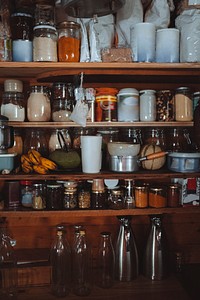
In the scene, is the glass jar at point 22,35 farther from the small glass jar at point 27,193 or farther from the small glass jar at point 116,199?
the small glass jar at point 116,199

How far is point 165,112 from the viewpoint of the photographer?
66.5 inches

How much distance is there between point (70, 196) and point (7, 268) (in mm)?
459

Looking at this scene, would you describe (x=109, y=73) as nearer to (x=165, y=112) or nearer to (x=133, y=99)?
(x=133, y=99)

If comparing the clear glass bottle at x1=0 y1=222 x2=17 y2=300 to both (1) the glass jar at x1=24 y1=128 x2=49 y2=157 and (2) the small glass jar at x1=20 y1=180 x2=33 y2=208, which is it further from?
(1) the glass jar at x1=24 y1=128 x2=49 y2=157

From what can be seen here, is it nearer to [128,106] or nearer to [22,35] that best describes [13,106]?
[22,35]

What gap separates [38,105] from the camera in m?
1.64

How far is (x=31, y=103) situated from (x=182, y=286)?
3.73 ft

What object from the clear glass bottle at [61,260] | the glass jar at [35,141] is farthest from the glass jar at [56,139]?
the clear glass bottle at [61,260]

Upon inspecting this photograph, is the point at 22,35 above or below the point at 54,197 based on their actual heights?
above

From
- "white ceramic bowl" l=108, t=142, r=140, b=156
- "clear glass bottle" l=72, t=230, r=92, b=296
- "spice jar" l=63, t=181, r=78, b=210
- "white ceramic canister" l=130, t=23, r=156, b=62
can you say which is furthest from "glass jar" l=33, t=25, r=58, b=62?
"clear glass bottle" l=72, t=230, r=92, b=296

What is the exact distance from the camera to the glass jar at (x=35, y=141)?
5.68 ft

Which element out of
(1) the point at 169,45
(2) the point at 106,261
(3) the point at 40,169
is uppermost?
(1) the point at 169,45

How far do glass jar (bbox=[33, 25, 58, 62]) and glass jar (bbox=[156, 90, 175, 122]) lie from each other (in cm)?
54

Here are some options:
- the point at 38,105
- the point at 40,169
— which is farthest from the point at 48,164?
the point at 38,105
